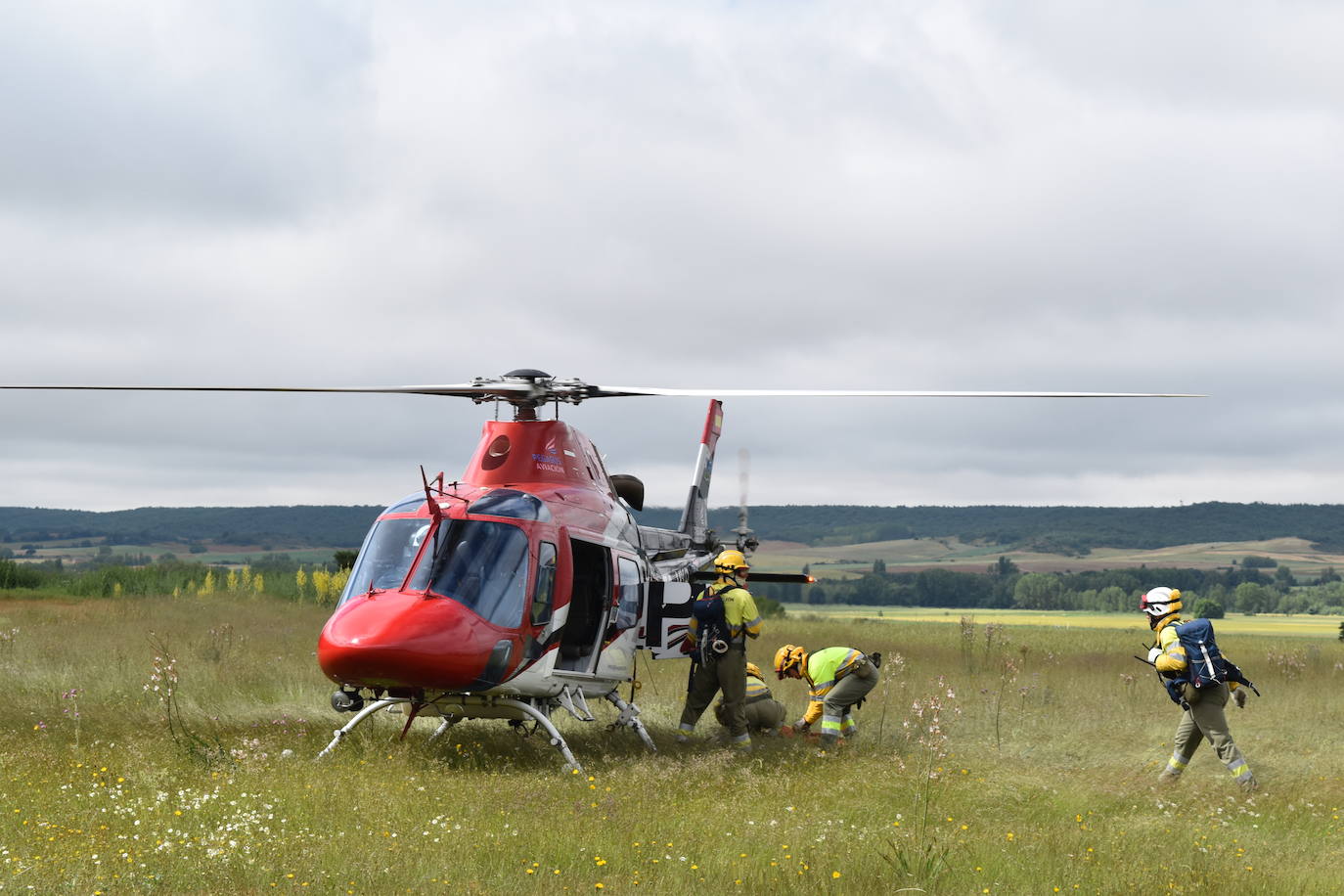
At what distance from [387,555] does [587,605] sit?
8.69ft

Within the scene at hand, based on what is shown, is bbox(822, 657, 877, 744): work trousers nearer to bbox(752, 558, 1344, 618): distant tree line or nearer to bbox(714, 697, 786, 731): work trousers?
bbox(714, 697, 786, 731): work trousers

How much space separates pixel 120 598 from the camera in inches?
1325

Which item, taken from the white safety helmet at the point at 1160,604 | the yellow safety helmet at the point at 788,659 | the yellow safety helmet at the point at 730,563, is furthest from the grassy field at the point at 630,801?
the yellow safety helmet at the point at 730,563

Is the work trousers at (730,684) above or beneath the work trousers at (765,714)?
above

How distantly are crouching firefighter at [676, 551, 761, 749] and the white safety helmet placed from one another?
4071 millimetres

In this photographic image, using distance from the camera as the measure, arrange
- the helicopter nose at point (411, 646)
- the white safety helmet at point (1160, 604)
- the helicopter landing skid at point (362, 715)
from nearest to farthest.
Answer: the helicopter nose at point (411, 646) → the helicopter landing skid at point (362, 715) → the white safety helmet at point (1160, 604)

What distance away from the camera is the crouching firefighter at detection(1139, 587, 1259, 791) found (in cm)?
1278

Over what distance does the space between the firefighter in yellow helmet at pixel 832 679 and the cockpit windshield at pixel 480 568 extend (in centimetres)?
359

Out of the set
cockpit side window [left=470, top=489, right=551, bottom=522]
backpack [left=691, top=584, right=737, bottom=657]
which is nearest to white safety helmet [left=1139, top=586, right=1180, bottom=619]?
backpack [left=691, top=584, right=737, bottom=657]

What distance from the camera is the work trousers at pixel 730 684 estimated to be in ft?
45.7

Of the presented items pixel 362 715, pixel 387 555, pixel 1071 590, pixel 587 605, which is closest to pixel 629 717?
pixel 587 605

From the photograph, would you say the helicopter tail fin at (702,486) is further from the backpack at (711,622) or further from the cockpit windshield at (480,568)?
the cockpit windshield at (480,568)

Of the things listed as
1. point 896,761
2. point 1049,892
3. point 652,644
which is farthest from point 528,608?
point 1049,892

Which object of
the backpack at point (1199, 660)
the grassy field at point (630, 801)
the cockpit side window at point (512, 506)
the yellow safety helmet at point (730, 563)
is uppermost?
the cockpit side window at point (512, 506)
